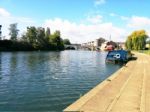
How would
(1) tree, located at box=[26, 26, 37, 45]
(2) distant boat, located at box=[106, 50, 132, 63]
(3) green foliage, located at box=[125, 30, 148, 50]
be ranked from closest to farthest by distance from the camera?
1. (2) distant boat, located at box=[106, 50, 132, 63]
2. (3) green foliage, located at box=[125, 30, 148, 50]
3. (1) tree, located at box=[26, 26, 37, 45]

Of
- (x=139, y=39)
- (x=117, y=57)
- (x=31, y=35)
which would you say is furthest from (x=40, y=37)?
(x=117, y=57)

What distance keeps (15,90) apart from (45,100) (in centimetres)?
545

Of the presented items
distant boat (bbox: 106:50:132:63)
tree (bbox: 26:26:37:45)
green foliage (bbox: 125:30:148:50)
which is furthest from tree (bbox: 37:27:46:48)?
distant boat (bbox: 106:50:132:63)

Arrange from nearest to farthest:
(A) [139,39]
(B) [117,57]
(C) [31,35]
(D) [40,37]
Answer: (B) [117,57]
(A) [139,39]
(C) [31,35]
(D) [40,37]

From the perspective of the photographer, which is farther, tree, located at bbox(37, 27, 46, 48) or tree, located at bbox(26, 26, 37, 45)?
tree, located at bbox(37, 27, 46, 48)

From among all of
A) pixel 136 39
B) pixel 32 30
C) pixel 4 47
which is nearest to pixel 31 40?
pixel 32 30

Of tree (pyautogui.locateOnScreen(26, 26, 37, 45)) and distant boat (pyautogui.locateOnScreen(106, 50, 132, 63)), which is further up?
tree (pyautogui.locateOnScreen(26, 26, 37, 45))

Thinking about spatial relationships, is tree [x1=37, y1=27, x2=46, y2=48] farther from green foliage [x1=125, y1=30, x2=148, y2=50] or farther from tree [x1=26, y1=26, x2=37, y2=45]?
green foliage [x1=125, y1=30, x2=148, y2=50]

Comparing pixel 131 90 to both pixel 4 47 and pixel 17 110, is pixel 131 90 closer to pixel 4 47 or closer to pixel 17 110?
pixel 17 110

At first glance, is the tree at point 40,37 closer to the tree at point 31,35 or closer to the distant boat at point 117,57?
the tree at point 31,35

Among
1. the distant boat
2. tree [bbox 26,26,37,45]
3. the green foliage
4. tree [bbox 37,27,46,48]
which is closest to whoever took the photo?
the distant boat

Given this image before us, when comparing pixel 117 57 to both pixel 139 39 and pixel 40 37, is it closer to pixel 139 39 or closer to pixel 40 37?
pixel 139 39

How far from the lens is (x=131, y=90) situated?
22.1 m

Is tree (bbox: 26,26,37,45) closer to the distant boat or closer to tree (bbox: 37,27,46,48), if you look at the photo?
tree (bbox: 37,27,46,48)
